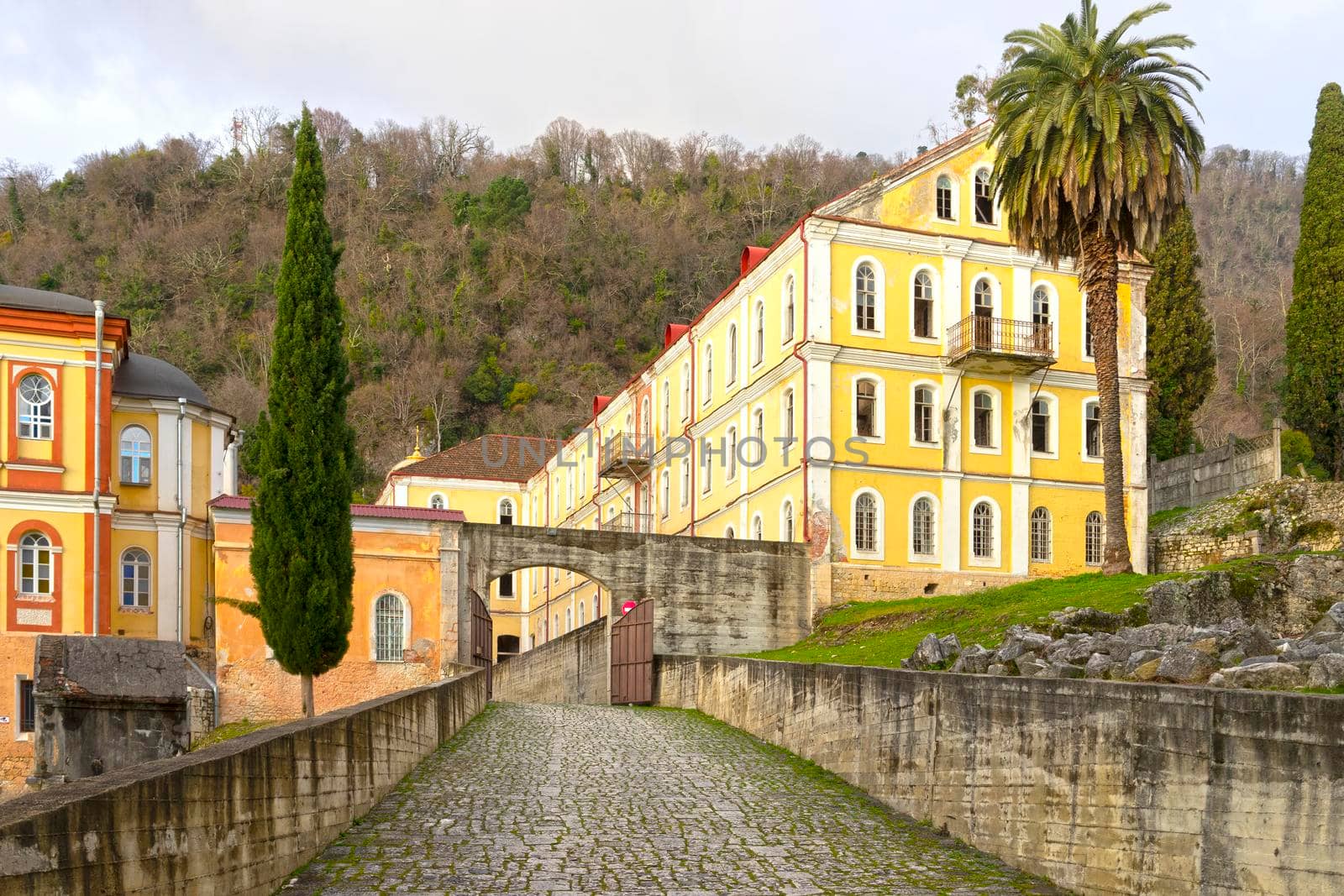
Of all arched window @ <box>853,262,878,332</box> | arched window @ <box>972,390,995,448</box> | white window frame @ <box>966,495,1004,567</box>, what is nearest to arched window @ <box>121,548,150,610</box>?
arched window @ <box>853,262,878,332</box>

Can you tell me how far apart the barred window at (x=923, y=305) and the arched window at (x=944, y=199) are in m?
1.82

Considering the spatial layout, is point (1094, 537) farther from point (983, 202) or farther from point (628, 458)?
point (628, 458)

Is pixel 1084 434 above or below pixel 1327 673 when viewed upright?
above

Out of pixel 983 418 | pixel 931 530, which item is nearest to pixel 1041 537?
pixel 931 530

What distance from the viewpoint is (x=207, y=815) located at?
8.00 meters

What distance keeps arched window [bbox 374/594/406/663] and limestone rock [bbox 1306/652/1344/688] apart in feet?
91.3

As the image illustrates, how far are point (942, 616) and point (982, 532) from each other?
1013cm

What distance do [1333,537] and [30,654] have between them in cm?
3253

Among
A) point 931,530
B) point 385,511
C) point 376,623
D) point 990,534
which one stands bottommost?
point 376,623

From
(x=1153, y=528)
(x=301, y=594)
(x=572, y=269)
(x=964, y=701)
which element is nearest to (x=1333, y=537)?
(x=1153, y=528)

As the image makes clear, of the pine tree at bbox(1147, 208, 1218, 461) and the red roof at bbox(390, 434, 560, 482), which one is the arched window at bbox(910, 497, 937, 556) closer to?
the pine tree at bbox(1147, 208, 1218, 461)

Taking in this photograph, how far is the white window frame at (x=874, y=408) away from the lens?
1521 inches

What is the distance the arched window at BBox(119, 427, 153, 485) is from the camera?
39875 millimetres

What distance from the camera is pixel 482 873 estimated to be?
35.4ft
